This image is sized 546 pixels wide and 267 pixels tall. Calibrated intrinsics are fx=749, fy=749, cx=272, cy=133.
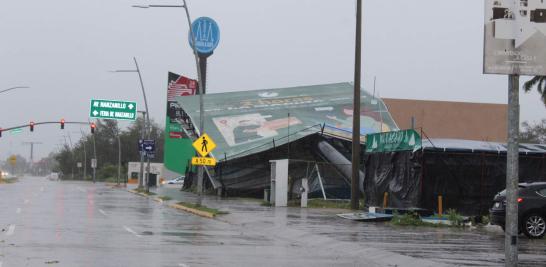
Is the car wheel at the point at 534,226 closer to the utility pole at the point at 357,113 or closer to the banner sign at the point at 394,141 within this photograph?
the banner sign at the point at 394,141

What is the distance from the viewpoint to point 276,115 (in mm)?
50156

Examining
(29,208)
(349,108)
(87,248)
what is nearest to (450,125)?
(349,108)

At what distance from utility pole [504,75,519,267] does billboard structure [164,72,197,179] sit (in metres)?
68.3

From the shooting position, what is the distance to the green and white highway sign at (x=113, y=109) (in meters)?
57.2

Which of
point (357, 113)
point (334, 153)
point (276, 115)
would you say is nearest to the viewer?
point (357, 113)

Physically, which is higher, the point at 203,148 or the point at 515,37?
the point at 515,37

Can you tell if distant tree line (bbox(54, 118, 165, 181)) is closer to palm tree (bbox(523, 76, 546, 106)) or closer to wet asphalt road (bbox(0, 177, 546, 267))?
palm tree (bbox(523, 76, 546, 106))

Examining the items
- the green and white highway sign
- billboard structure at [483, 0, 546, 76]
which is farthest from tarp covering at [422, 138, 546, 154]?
the green and white highway sign

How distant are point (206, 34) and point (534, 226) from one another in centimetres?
5164

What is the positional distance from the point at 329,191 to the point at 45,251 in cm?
2729

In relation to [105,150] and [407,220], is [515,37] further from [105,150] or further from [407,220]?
[105,150]

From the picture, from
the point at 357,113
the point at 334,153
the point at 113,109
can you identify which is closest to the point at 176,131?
the point at 113,109

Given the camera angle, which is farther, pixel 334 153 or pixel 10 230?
pixel 334 153

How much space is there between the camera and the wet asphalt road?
14.1m
